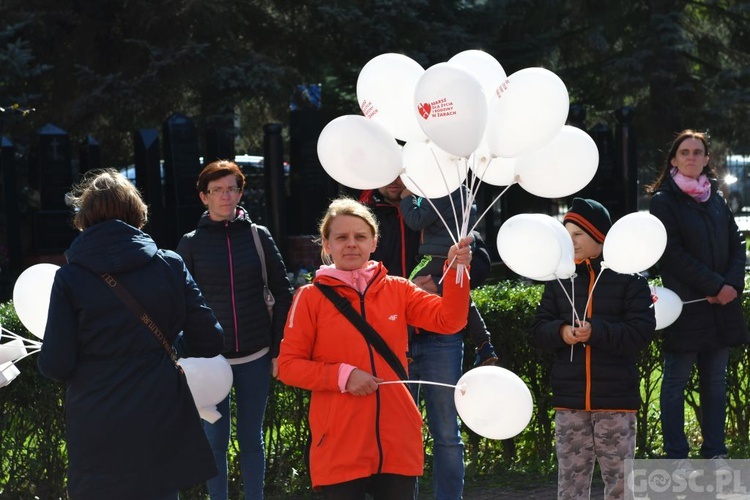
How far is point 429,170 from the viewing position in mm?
4781

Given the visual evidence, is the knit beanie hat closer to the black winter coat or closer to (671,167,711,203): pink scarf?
(671,167,711,203): pink scarf

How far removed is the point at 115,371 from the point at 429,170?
1.64 metres

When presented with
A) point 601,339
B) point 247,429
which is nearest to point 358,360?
point 601,339

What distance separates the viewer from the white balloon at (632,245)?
16.5 feet

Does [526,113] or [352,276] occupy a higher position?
[526,113]

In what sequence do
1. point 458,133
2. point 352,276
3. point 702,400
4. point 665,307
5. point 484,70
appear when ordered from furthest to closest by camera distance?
1. point 702,400
2. point 665,307
3. point 484,70
4. point 458,133
5. point 352,276

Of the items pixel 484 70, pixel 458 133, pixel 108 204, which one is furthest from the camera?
pixel 484 70

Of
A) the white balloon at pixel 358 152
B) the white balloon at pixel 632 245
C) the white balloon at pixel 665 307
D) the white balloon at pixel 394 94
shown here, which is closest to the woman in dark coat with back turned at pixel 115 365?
the white balloon at pixel 358 152

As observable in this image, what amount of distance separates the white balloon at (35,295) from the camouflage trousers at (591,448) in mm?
2373

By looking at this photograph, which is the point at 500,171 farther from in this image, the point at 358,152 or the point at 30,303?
the point at 30,303

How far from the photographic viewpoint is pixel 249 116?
64.9 feet

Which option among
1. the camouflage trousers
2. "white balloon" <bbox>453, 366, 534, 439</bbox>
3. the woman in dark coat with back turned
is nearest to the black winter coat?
the woman in dark coat with back turned

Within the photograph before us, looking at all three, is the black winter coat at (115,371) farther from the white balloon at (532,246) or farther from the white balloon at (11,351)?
the white balloon at (532,246)

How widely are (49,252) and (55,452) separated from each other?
606 cm
